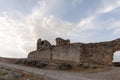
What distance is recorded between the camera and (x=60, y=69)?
22562 mm

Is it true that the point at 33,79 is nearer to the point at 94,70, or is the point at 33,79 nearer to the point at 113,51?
the point at 94,70

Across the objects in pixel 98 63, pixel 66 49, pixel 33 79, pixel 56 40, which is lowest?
pixel 33 79

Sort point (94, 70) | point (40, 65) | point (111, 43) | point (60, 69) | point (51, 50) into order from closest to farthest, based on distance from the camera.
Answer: point (94, 70) < point (60, 69) < point (40, 65) < point (111, 43) < point (51, 50)

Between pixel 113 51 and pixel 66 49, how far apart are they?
5.58 meters

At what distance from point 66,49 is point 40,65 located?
4535mm

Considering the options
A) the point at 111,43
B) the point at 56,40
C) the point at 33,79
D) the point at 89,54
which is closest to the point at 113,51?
the point at 111,43

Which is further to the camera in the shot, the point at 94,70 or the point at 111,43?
the point at 111,43

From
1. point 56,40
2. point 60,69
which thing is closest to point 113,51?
point 60,69

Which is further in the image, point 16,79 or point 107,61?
point 107,61

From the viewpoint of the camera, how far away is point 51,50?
31344 mm

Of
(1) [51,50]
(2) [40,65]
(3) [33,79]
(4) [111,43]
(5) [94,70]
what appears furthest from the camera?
(1) [51,50]

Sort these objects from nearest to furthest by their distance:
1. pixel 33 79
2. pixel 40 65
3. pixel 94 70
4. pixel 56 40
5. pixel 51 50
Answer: pixel 33 79 → pixel 94 70 → pixel 40 65 → pixel 51 50 → pixel 56 40

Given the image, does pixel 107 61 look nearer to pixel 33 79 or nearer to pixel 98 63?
pixel 98 63

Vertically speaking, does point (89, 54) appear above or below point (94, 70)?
above
